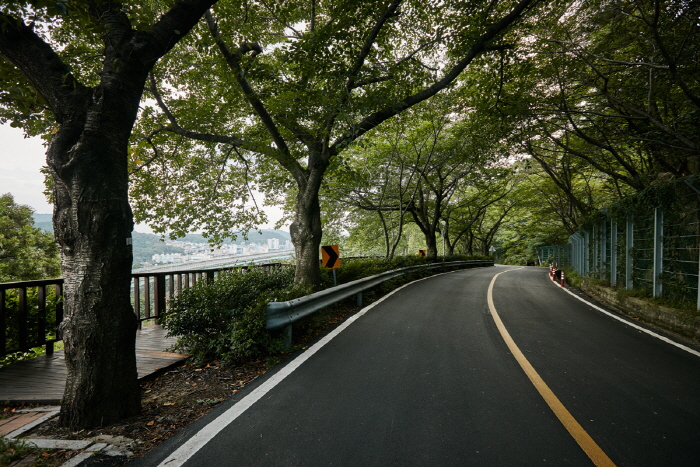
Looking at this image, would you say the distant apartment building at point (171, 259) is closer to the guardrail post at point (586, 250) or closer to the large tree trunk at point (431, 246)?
the guardrail post at point (586, 250)

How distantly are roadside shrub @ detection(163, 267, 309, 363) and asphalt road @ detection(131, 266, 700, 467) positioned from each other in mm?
644

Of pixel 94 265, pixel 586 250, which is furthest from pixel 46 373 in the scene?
pixel 586 250

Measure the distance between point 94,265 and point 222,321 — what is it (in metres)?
2.15

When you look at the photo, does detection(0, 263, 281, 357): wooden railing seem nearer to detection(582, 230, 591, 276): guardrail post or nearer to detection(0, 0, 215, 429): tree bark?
detection(0, 0, 215, 429): tree bark

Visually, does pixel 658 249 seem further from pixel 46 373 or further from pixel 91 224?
pixel 46 373

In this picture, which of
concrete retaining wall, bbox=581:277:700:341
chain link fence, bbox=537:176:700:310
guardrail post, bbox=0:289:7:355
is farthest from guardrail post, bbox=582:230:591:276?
guardrail post, bbox=0:289:7:355

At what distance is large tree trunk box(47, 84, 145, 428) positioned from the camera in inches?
118

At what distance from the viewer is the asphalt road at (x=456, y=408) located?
2436mm

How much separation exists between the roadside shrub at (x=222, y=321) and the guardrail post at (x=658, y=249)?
790cm

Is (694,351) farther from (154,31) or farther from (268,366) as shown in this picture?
(154,31)

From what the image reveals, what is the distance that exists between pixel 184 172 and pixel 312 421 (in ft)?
36.3

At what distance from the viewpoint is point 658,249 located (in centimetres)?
736

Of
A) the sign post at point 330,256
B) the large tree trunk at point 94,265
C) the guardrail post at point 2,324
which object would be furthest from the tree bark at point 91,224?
the sign post at point 330,256

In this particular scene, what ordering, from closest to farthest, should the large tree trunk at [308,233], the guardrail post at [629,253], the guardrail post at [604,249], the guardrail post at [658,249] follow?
the guardrail post at [658,249] < the guardrail post at [629,253] < the large tree trunk at [308,233] < the guardrail post at [604,249]
